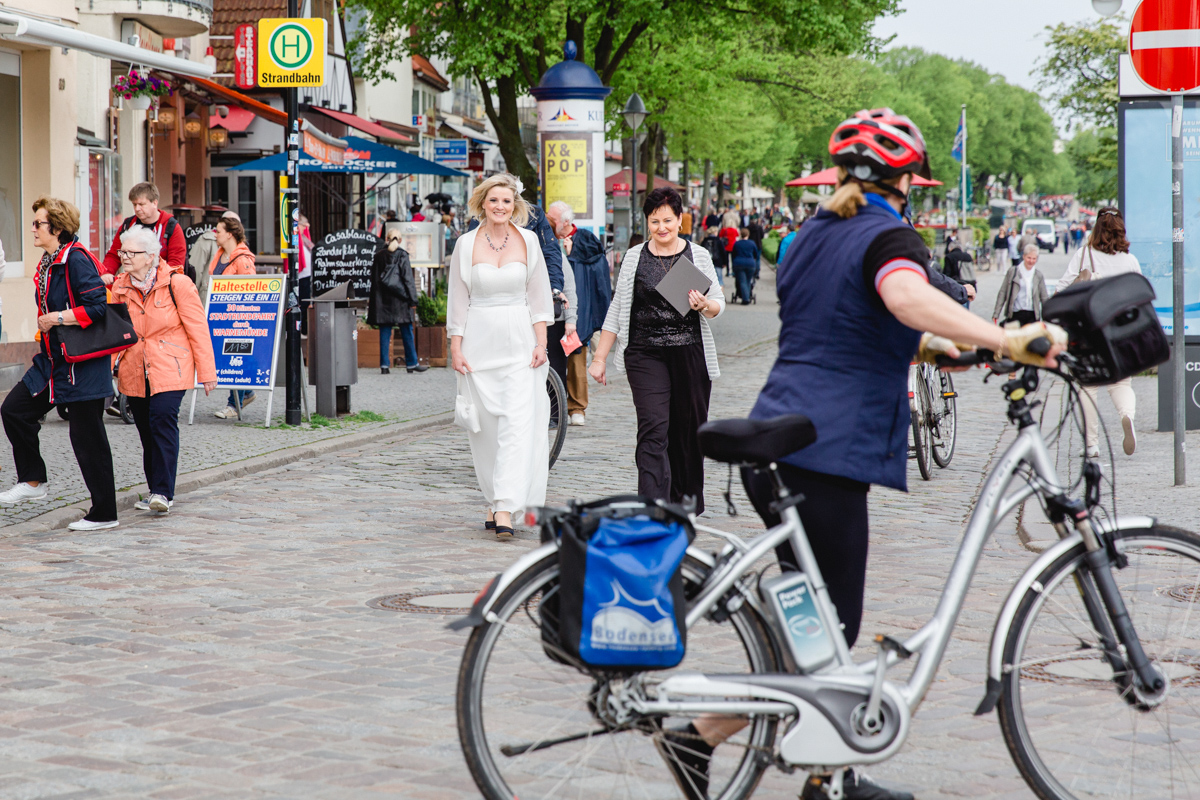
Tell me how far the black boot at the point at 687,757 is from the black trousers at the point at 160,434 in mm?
6012

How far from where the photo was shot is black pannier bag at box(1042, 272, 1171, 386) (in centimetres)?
364

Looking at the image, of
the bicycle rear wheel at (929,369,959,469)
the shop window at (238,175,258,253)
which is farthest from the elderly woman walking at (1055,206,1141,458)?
the shop window at (238,175,258,253)

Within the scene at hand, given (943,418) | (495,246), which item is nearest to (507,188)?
(495,246)

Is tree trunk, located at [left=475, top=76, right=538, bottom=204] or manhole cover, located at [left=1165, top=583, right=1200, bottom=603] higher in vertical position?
tree trunk, located at [left=475, top=76, right=538, bottom=204]

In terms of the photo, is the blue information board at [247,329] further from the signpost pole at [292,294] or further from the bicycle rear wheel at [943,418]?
the bicycle rear wheel at [943,418]

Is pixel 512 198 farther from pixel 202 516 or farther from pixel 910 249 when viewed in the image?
pixel 910 249

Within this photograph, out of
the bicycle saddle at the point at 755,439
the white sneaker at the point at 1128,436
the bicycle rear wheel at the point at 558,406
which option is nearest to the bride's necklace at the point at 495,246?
the bicycle rear wheel at the point at 558,406

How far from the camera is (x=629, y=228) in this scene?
3475 centimetres

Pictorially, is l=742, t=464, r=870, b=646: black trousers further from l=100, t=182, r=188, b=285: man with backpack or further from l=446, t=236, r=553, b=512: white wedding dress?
l=100, t=182, r=188, b=285: man with backpack

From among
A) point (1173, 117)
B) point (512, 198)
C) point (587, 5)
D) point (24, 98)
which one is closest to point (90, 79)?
point (24, 98)

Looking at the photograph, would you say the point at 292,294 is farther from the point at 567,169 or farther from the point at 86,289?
the point at 567,169

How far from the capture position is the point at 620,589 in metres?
3.46

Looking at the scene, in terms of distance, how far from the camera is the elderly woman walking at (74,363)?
335 inches

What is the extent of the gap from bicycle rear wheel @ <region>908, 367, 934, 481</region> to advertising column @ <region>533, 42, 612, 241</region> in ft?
33.4
